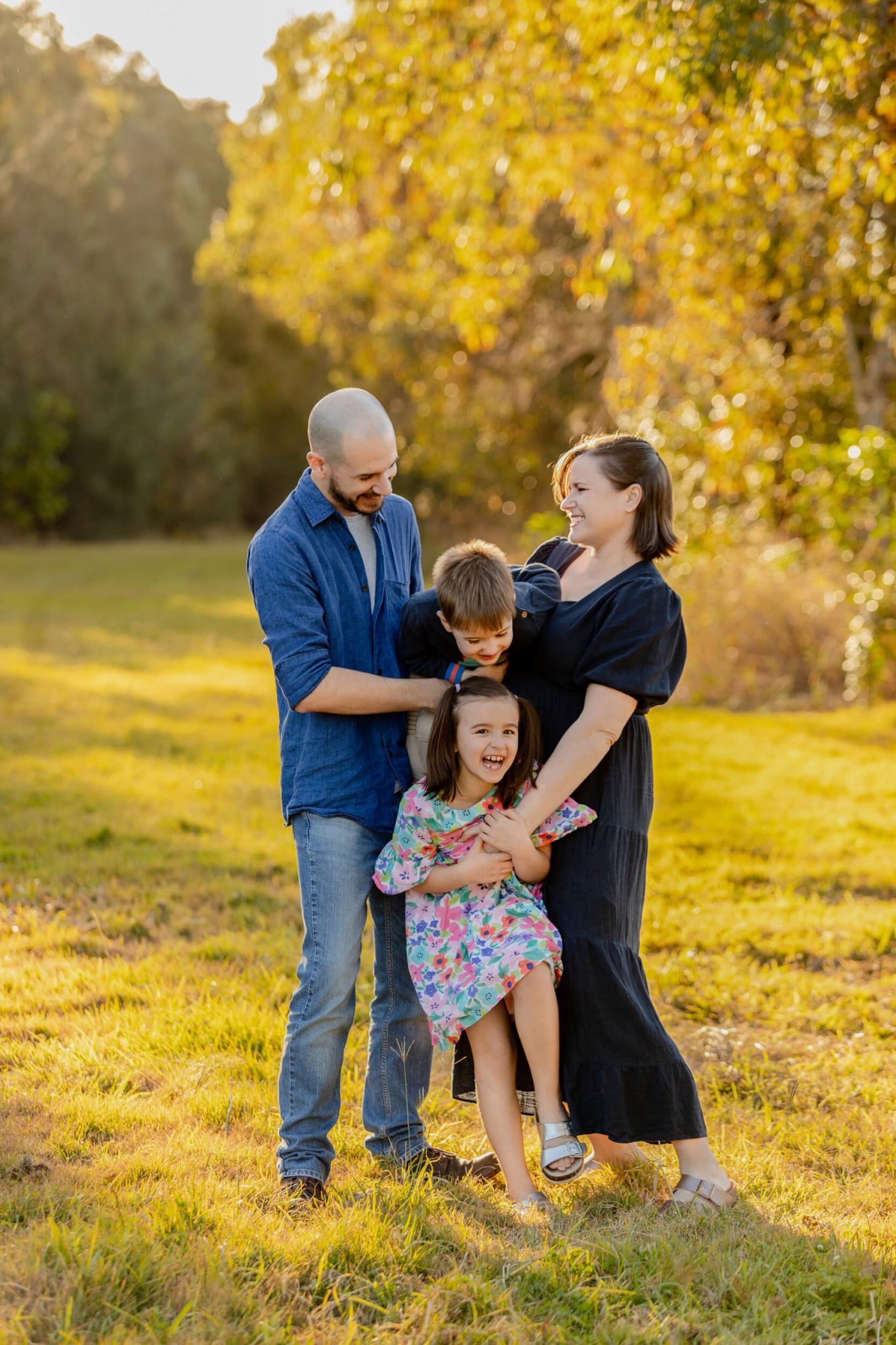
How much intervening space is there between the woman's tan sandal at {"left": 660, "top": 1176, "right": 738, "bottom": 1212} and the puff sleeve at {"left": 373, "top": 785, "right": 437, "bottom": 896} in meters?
1.06

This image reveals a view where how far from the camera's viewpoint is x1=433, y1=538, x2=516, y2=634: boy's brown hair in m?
3.11

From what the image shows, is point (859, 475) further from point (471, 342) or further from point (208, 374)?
point (208, 374)

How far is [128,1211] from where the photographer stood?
306 cm

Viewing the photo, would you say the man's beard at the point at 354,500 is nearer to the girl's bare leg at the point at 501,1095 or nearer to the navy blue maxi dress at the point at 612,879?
the navy blue maxi dress at the point at 612,879

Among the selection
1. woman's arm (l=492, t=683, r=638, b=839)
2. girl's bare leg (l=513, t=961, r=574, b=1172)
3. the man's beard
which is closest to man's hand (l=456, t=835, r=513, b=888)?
woman's arm (l=492, t=683, r=638, b=839)

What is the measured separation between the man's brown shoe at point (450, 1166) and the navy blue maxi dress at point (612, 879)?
0.45 m

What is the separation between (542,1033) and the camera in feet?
10.8

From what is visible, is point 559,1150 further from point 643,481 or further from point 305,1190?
point 643,481

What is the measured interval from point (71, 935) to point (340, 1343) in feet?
10.6

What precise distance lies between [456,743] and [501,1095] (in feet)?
3.04

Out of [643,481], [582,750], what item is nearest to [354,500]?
[643,481]

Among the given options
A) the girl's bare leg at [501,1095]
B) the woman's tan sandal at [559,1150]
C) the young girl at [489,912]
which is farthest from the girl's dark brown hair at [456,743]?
the woman's tan sandal at [559,1150]

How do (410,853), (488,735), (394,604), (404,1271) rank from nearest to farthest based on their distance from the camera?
(404,1271), (488,735), (410,853), (394,604)

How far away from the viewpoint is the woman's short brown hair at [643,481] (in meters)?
3.34
